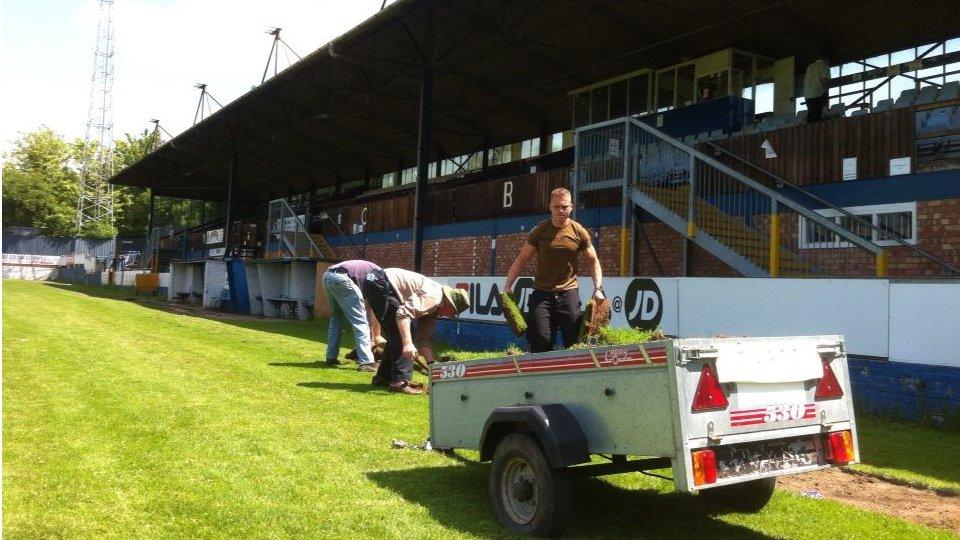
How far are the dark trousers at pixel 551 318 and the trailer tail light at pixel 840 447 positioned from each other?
2.63 metres

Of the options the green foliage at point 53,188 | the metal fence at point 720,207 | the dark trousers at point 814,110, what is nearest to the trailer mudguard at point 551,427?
the metal fence at point 720,207

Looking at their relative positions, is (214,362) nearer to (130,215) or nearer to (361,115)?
(361,115)

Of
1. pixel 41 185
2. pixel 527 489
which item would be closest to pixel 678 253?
pixel 527 489

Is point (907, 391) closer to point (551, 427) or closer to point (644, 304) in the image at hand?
point (644, 304)

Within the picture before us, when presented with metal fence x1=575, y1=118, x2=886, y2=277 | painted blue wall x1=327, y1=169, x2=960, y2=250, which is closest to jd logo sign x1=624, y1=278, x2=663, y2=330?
metal fence x1=575, y1=118, x2=886, y2=277

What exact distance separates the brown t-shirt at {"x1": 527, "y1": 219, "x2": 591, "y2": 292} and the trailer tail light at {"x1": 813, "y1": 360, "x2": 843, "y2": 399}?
8.70ft

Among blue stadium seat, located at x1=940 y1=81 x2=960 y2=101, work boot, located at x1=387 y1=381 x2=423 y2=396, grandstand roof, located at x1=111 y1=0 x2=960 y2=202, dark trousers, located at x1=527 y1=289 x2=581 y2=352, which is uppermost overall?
grandstand roof, located at x1=111 y1=0 x2=960 y2=202

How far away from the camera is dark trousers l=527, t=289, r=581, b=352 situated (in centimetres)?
675

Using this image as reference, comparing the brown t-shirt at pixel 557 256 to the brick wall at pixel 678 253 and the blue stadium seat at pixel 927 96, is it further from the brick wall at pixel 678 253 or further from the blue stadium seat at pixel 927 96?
the blue stadium seat at pixel 927 96

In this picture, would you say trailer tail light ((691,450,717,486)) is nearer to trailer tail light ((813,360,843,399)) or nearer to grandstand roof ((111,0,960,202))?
trailer tail light ((813,360,843,399))

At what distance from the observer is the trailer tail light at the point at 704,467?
12.6 ft

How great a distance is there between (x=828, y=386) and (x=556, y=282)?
2.77 m

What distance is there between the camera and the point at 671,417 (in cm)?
390

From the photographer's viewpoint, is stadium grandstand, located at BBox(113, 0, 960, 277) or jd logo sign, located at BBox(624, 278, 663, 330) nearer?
jd logo sign, located at BBox(624, 278, 663, 330)
